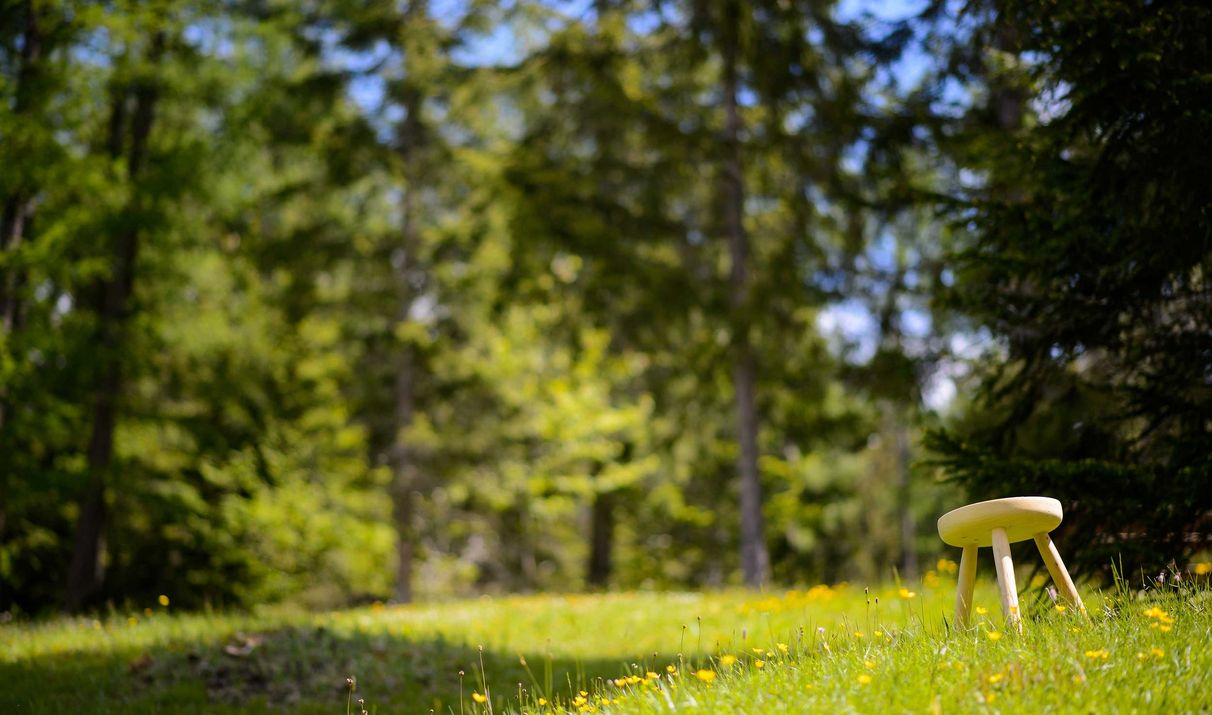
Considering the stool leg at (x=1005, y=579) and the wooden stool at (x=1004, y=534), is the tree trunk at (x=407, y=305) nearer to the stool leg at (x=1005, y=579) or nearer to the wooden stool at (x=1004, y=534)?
the wooden stool at (x=1004, y=534)

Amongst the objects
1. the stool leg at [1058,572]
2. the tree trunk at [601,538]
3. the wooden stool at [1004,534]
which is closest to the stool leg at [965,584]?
the wooden stool at [1004,534]

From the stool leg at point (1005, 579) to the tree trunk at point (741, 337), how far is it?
7.43 m

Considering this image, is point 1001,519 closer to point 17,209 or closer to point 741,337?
point 741,337

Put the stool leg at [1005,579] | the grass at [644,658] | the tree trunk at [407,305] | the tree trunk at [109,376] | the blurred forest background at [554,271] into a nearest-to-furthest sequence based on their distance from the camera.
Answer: the grass at [644,658], the stool leg at [1005,579], the blurred forest background at [554,271], the tree trunk at [109,376], the tree trunk at [407,305]

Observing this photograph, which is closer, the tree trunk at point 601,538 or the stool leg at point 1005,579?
the stool leg at point 1005,579

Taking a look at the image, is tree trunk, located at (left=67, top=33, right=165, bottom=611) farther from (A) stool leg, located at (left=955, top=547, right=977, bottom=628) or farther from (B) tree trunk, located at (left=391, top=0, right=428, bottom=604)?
(A) stool leg, located at (left=955, top=547, right=977, bottom=628)

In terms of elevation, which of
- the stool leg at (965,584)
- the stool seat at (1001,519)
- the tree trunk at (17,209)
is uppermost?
the tree trunk at (17,209)

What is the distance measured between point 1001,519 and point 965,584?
0.59 metres

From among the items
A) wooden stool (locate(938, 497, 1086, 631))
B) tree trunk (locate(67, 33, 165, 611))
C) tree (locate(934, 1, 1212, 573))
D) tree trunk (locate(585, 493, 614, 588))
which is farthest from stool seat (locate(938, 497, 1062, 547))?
tree trunk (locate(585, 493, 614, 588))

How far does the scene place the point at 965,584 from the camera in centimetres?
452

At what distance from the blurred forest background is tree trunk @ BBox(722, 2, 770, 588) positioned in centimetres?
5

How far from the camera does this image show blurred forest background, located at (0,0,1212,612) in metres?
5.34

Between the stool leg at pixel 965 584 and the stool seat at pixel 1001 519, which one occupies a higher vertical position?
the stool seat at pixel 1001 519

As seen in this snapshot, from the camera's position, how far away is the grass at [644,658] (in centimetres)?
342
